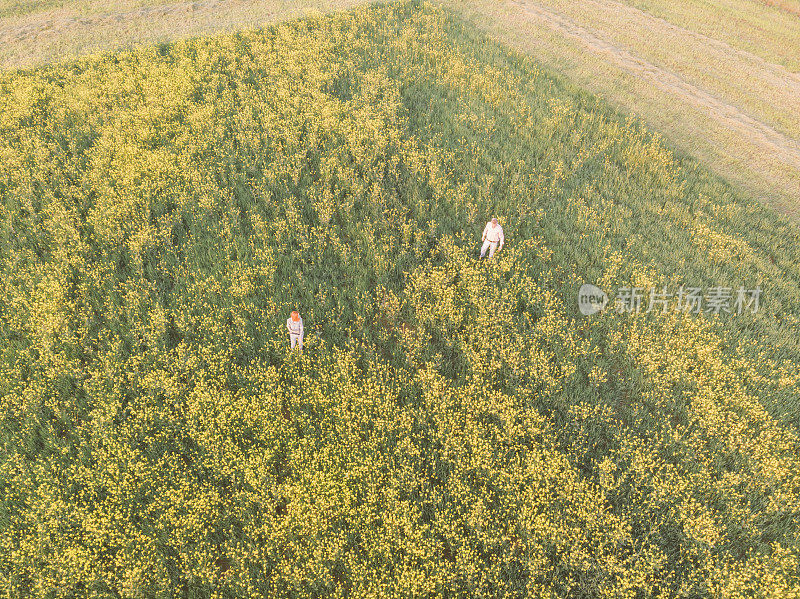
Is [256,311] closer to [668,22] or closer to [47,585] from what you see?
[47,585]

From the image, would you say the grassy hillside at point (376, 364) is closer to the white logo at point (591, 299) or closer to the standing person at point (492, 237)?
the white logo at point (591, 299)

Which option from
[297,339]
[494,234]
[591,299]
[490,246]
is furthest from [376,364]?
[591,299]

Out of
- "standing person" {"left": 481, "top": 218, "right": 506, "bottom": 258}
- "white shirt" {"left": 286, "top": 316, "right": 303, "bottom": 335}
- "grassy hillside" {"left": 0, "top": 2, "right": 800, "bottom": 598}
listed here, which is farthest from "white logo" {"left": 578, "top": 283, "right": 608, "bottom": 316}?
"white shirt" {"left": 286, "top": 316, "right": 303, "bottom": 335}

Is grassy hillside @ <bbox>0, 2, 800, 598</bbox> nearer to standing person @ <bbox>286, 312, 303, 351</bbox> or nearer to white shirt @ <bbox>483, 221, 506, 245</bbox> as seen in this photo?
standing person @ <bbox>286, 312, 303, 351</bbox>

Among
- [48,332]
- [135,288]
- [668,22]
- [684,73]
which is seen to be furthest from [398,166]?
[668,22]

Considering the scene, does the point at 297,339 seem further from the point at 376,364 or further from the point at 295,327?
the point at 376,364

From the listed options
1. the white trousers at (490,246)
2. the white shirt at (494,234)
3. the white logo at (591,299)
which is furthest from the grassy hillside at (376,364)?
the white shirt at (494,234)
